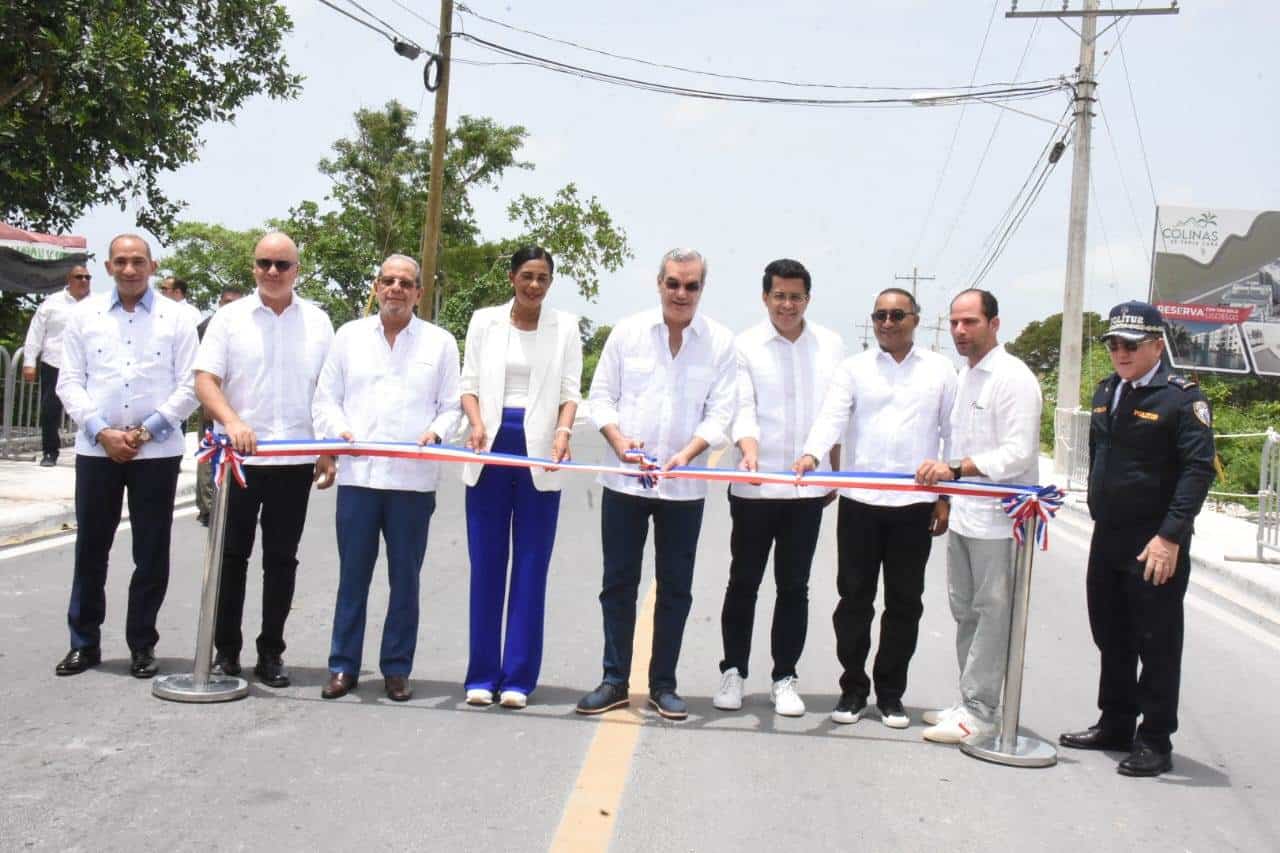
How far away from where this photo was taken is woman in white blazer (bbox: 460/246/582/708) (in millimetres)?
5949

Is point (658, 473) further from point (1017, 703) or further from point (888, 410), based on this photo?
point (1017, 703)

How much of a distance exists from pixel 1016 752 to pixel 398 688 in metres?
2.68

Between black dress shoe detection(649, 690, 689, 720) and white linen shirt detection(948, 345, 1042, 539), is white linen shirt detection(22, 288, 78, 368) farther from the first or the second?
white linen shirt detection(948, 345, 1042, 539)

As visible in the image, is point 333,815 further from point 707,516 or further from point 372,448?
point 707,516

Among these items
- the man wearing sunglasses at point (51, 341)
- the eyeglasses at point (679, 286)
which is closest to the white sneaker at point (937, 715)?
the eyeglasses at point (679, 286)

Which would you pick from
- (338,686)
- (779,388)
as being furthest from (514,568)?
(779,388)

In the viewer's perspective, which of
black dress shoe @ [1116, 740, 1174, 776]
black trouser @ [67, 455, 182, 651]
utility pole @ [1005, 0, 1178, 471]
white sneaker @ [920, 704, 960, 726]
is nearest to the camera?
black dress shoe @ [1116, 740, 1174, 776]

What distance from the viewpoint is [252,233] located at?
6588cm

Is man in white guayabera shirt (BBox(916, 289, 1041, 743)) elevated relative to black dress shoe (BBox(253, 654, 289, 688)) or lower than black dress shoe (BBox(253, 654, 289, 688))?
elevated

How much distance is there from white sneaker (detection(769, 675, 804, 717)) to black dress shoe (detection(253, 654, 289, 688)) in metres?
2.24

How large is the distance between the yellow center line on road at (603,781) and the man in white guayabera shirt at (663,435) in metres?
0.21

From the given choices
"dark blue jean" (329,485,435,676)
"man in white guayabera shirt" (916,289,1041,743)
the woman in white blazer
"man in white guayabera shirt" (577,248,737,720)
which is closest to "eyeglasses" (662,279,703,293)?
"man in white guayabera shirt" (577,248,737,720)

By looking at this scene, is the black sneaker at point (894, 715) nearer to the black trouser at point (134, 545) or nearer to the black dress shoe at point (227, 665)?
the black dress shoe at point (227, 665)

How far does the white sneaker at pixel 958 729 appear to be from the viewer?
5.64m
